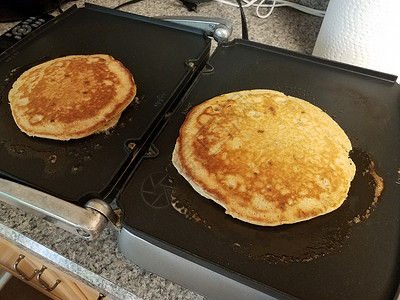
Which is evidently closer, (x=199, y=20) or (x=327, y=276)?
(x=327, y=276)

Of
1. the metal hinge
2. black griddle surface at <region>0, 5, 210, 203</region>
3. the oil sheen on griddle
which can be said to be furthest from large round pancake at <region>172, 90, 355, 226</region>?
the metal hinge

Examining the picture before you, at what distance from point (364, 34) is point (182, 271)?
2.33 feet

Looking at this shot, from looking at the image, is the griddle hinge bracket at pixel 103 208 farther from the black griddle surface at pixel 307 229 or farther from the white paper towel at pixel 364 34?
the white paper towel at pixel 364 34

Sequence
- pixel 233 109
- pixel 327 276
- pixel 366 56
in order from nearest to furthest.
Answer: pixel 327 276 < pixel 233 109 < pixel 366 56

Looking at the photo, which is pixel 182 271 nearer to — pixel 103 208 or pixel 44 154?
pixel 103 208

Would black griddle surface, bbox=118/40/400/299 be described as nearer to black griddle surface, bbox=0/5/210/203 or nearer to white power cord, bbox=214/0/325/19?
black griddle surface, bbox=0/5/210/203

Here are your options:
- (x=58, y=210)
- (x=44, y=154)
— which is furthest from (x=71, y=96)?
(x=58, y=210)

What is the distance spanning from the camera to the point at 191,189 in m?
0.67

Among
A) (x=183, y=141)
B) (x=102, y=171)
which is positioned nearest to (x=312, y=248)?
(x=183, y=141)

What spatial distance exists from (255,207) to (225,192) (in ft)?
0.20

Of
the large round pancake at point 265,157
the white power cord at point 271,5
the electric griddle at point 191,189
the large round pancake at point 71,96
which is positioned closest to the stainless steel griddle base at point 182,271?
the electric griddle at point 191,189

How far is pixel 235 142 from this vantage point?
72cm

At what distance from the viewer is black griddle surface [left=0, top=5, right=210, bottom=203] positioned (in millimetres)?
696

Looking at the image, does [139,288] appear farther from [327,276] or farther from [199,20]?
[199,20]
